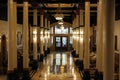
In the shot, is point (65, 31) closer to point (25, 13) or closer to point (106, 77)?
point (25, 13)

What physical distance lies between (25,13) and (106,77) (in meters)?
10.5

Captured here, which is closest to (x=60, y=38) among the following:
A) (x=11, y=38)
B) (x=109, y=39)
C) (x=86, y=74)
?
(x=86, y=74)

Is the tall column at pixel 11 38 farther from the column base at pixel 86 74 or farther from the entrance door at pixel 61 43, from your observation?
the entrance door at pixel 61 43

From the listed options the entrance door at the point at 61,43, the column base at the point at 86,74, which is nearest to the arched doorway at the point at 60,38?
the entrance door at the point at 61,43

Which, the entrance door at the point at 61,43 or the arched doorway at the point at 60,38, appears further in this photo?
the entrance door at the point at 61,43

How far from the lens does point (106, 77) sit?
8617 millimetres

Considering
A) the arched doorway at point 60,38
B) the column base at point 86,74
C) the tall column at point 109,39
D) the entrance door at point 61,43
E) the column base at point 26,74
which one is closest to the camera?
the tall column at point 109,39

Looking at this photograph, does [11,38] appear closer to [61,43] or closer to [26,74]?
[26,74]

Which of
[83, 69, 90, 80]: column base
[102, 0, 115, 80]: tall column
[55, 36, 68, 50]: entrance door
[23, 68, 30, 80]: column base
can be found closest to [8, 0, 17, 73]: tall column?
[23, 68, 30, 80]: column base

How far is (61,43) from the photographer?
159 feet

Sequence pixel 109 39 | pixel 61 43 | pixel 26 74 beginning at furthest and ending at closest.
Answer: pixel 61 43 → pixel 26 74 → pixel 109 39

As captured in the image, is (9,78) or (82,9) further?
(82,9)

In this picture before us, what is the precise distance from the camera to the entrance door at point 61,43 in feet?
159

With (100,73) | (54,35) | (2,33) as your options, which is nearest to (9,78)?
(100,73)
